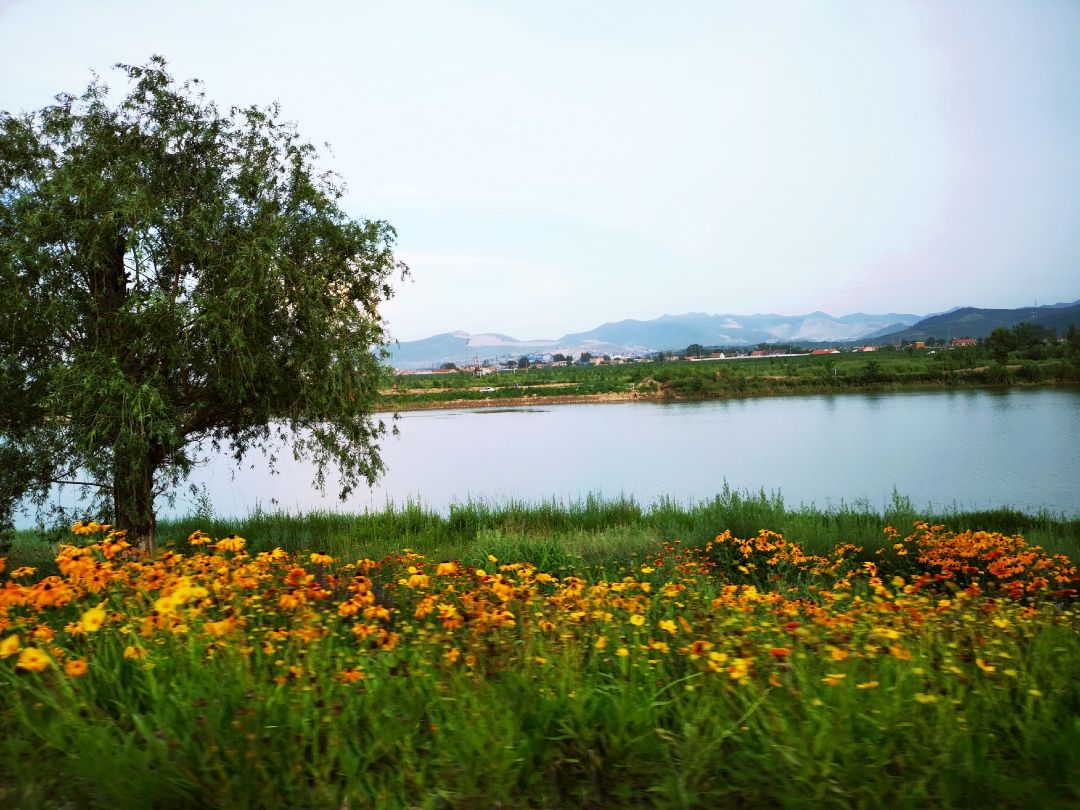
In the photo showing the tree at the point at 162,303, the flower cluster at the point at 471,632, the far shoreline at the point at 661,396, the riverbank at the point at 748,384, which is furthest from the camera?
the far shoreline at the point at 661,396

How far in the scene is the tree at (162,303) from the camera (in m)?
9.74

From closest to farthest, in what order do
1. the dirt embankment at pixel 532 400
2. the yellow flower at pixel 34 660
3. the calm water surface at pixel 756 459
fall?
the yellow flower at pixel 34 660
the calm water surface at pixel 756 459
the dirt embankment at pixel 532 400

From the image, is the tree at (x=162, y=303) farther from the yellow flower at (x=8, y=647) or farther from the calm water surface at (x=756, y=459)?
the yellow flower at (x=8, y=647)

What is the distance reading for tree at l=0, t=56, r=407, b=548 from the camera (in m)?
9.74

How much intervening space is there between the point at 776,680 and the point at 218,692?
2.28 m

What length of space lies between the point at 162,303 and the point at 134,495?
2679mm

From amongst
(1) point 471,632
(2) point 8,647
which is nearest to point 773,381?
(1) point 471,632

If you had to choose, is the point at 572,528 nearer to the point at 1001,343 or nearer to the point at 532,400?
the point at 532,400

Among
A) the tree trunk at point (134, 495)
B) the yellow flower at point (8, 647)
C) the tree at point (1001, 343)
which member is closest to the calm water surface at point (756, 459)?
the tree trunk at point (134, 495)

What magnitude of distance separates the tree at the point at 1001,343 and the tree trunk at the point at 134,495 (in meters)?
74.3

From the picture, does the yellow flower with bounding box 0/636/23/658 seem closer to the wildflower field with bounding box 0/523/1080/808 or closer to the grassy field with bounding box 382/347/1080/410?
the wildflower field with bounding box 0/523/1080/808

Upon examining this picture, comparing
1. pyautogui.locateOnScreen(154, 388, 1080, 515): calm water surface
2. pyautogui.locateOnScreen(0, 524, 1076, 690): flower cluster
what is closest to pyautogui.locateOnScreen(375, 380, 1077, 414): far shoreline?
pyautogui.locateOnScreen(154, 388, 1080, 515): calm water surface

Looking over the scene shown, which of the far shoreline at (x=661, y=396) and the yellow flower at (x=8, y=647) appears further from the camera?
the far shoreline at (x=661, y=396)

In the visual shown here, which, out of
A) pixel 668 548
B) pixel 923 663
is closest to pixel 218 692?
pixel 923 663
